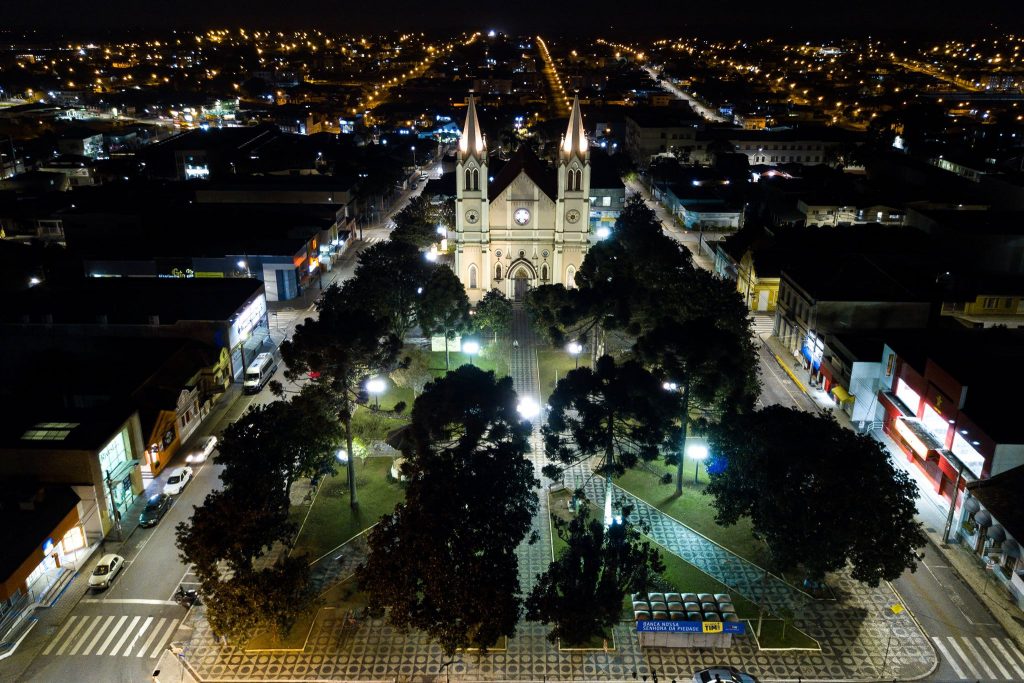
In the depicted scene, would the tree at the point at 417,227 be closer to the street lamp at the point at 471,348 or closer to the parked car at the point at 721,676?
the street lamp at the point at 471,348

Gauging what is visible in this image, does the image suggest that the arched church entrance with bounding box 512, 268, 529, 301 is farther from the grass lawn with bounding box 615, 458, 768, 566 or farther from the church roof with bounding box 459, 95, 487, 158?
the grass lawn with bounding box 615, 458, 768, 566

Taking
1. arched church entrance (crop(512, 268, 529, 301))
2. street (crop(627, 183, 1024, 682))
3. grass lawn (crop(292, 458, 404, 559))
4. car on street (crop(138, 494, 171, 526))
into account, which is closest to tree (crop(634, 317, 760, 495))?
street (crop(627, 183, 1024, 682))

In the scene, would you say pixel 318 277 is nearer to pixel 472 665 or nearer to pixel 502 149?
pixel 472 665

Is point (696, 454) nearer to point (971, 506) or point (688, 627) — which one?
point (688, 627)

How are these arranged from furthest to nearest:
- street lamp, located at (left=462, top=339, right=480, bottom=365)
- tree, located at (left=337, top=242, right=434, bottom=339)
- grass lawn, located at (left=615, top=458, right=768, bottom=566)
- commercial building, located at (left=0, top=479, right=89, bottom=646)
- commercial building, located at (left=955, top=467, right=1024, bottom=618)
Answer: street lamp, located at (left=462, top=339, right=480, bottom=365), tree, located at (left=337, top=242, right=434, bottom=339), grass lawn, located at (left=615, top=458, right=768, bottom=566), commercial building, located at (left=955, top=467, right=1024, bottom=618), commercial building, located at (left=0, top=479, right=89, bottom=646)

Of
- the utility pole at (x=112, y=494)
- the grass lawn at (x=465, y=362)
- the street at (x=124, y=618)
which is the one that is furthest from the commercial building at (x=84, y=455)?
the grass lawn at (x=465, y=362)

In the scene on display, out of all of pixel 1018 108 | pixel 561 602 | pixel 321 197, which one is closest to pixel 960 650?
pixel 561 602

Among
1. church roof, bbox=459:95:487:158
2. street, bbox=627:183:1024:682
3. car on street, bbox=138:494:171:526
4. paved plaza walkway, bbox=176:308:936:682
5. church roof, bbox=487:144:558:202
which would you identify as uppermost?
church roof, bbox=459:95:487:158
